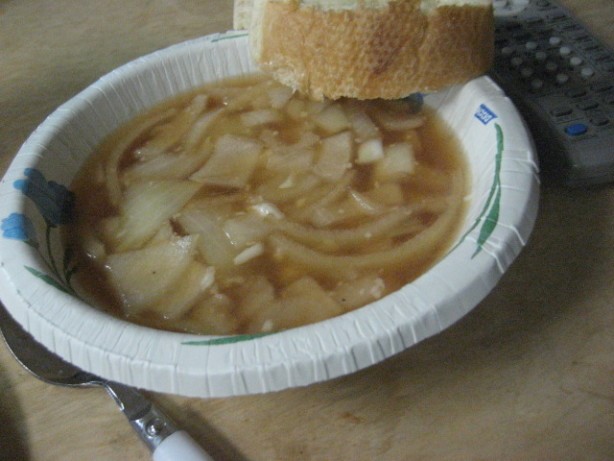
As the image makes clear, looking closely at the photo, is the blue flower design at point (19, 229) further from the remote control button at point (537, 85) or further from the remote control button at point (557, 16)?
the remote control button at point (557, 16)

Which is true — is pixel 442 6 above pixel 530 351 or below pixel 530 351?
above

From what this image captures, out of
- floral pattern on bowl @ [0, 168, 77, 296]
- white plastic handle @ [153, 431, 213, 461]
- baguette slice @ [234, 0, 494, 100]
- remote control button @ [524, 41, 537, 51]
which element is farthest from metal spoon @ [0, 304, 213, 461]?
remote control button @ [524, 41, 537, 51]

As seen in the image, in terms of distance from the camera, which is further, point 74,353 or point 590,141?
point 590,141

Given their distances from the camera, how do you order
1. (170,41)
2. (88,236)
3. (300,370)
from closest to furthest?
1. (300,370)
2. (88,236)
3. (170,41)

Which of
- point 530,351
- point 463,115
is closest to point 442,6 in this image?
point 463,115

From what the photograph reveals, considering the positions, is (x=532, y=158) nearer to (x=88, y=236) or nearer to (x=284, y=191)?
(x=284, y=191)
